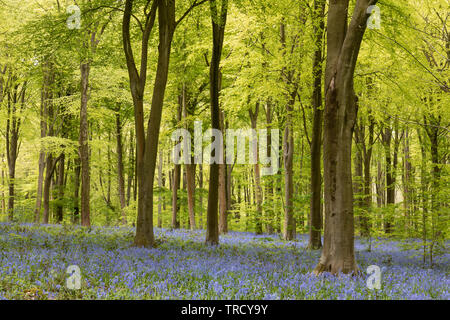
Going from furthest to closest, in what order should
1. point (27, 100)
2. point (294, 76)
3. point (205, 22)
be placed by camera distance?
1. point (27, 100)
2. point (205, 22)
3. point (294, 76)

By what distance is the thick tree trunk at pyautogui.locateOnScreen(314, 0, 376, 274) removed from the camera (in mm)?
6551

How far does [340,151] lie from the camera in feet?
22.3

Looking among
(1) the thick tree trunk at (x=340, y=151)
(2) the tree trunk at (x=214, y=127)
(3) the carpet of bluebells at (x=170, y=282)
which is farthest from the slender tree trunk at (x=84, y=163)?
(1) the thick tree trunk at (x=340, y=151)

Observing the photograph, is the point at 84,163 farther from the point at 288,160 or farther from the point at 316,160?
the point at 316,160

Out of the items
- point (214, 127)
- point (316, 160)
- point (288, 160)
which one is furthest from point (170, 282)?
point (288, 160)

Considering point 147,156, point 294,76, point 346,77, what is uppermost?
point 294,76

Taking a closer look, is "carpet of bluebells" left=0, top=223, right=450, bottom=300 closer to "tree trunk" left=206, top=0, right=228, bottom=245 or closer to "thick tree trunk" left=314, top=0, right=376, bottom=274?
"thick tree trunk" left=314, top=0, right=376, bottom=274

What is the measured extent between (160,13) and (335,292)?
9530 mm

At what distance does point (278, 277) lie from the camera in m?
5.86

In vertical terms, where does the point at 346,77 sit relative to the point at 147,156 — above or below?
above

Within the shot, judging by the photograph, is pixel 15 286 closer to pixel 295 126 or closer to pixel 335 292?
pixel 335 292

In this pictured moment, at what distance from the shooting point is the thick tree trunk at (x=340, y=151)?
6551mm
